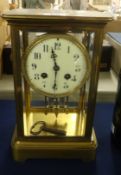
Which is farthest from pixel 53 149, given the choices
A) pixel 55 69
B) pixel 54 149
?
pixel 55 69

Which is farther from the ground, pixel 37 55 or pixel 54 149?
pixel 37 55

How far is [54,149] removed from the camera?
2.05 feet

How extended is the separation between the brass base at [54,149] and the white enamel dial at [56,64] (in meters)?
0.13

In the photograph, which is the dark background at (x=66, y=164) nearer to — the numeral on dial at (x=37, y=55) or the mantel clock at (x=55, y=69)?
the mantel clock at (x=55, y=69)

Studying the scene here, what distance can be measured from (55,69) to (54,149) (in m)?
0.20

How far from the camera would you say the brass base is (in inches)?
24.6

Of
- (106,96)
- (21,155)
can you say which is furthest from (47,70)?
(106,96)

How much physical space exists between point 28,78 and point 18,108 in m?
0.08

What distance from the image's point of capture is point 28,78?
1.91ft

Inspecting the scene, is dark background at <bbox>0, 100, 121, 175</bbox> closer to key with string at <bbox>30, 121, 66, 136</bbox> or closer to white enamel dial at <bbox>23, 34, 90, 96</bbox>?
key with string at <bbox>30, 121, 66, 136</bbox>

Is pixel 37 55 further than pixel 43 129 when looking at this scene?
No

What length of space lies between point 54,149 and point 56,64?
0.70 feet

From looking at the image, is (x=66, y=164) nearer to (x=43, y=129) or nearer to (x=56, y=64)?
(x=43, y=129)

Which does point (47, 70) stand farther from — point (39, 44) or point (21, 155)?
point (21, 155)
